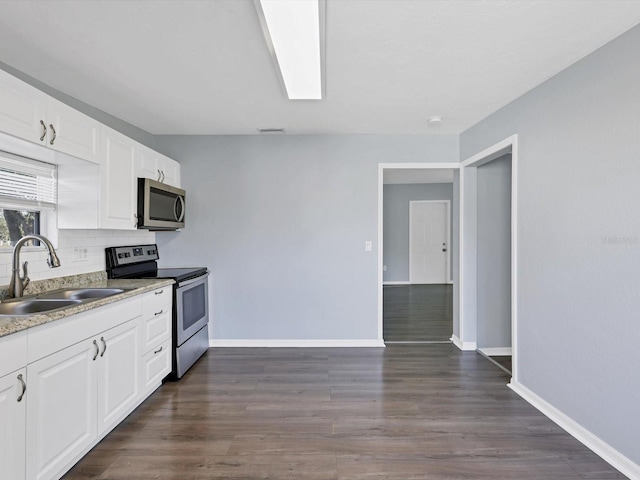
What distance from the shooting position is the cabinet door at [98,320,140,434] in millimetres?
2018

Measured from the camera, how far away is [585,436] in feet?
6.78

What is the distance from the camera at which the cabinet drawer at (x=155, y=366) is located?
8.27 feet

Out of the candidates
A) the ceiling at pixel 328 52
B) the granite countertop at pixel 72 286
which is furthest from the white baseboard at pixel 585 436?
the granite countertop at pixel 72 286

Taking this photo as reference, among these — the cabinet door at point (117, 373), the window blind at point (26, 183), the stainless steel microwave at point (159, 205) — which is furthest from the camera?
the stainless steel microwave at point (159, 205)

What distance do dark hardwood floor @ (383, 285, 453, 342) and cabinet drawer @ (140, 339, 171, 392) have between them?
241 cm

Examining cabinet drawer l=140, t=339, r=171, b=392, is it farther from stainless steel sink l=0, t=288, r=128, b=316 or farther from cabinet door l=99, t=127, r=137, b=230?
cabinet door l=99, t=127, r=137, b=230

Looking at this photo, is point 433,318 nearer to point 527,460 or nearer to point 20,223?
point 527,460

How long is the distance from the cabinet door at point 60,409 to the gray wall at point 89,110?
6.24 ft

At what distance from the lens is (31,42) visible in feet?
6.42

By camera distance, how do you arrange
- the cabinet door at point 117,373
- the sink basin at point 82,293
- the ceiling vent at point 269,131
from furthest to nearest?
1. the ceiling vent at point 269,131
2. the sink basin at point 82,293
3. the cabinet door at point 117,373

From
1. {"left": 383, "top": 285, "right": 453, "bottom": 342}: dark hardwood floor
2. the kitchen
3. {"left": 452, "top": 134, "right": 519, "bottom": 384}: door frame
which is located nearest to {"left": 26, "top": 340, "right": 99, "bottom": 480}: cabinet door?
the kitchen

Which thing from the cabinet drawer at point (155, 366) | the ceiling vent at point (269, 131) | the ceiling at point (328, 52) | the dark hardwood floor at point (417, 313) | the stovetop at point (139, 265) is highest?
the ceiling vent at point (269, 131)

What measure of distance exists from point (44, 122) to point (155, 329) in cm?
159

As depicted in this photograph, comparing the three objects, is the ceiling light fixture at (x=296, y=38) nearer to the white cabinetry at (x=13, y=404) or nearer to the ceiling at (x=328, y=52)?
the ceiling at (x=328, y=52)
